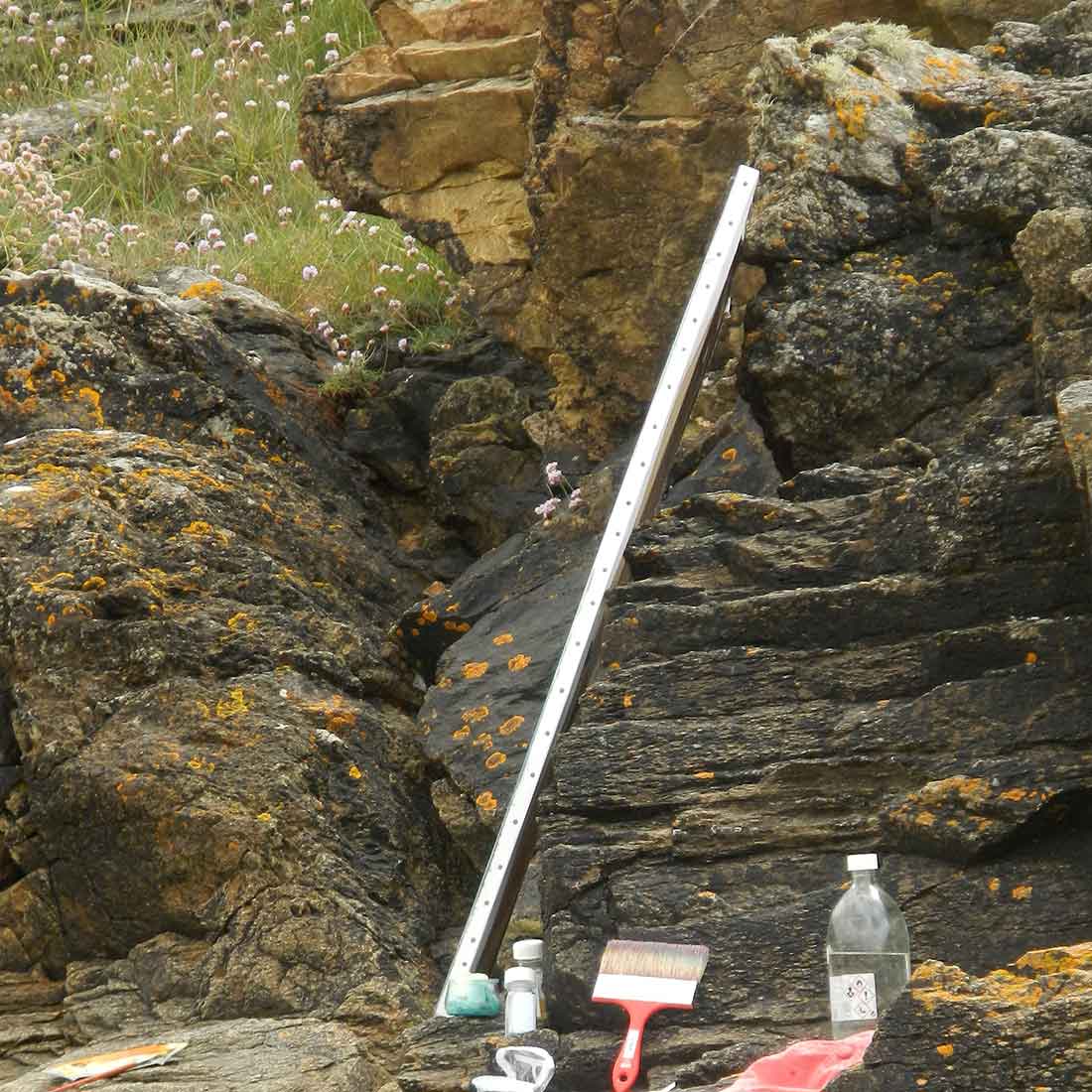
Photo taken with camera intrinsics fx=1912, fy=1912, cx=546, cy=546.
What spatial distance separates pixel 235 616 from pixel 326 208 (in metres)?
5.58

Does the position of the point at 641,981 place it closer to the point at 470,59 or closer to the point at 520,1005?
the point at 520,1005

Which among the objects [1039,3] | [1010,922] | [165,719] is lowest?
[1010,922]

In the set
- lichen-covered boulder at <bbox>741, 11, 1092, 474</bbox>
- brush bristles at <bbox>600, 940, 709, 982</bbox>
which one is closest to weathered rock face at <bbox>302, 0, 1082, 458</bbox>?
lichen-covered boulder at <bbox>741, 11, 1092, 474</bbox>

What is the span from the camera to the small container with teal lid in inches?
186

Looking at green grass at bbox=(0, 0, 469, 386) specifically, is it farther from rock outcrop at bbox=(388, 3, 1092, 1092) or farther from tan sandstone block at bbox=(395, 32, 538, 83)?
rock outcrop at bbox=(388, 3, 1092, 1092)

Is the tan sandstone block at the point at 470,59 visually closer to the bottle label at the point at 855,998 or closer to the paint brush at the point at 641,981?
the paint brush at the point at 641,981

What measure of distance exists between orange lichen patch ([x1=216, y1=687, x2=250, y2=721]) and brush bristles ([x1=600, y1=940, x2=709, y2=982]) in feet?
6.45

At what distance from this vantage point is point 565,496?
735 centimetres

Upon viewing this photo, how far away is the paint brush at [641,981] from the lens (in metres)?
4.16

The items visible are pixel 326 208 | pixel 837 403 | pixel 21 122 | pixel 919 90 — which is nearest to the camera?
pixel 837 403

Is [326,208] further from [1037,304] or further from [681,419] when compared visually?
[1037,304]

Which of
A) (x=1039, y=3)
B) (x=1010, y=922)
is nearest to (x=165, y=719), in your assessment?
(x=1010, y=922)

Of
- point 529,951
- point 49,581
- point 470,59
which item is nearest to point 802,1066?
point 529,951

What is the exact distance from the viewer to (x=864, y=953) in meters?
4.05
